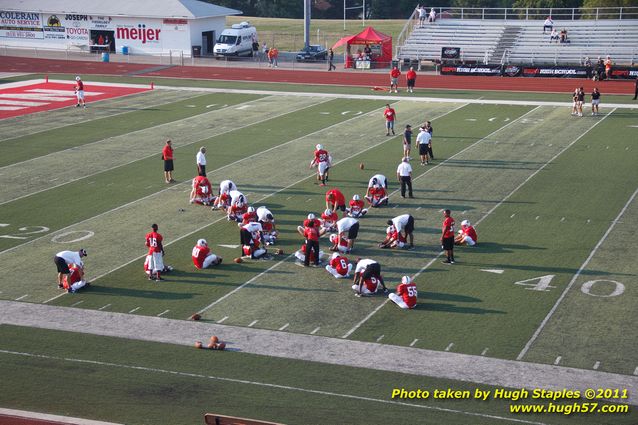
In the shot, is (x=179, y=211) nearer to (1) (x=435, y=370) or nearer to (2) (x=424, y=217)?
(2) (x=424, y=217)

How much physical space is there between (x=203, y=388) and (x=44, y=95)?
40.9 metres

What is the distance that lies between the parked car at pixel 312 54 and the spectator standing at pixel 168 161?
129 ft

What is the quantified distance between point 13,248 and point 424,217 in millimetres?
11852

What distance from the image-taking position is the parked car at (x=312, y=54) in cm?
7269

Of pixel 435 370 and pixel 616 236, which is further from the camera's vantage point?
pixel 616 236

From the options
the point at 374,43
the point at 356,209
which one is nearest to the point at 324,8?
the point at 374,43

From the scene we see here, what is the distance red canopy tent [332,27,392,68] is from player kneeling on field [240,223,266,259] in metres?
43.2

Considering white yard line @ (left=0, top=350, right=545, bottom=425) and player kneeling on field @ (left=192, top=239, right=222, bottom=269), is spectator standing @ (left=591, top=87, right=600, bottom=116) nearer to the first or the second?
player kneeling on field @ (left=192, top=239, right=222, bottom=269)

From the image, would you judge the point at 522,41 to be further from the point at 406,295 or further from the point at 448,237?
the point at 406,295

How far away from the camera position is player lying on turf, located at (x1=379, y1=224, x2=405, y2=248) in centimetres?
2616

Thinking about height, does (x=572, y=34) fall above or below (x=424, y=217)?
above

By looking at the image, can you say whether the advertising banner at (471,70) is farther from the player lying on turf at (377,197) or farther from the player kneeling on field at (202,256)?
the player kneeling on field at (202,256)

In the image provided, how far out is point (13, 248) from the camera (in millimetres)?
26953

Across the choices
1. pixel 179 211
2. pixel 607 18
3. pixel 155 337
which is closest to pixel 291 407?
pixel 155 337
